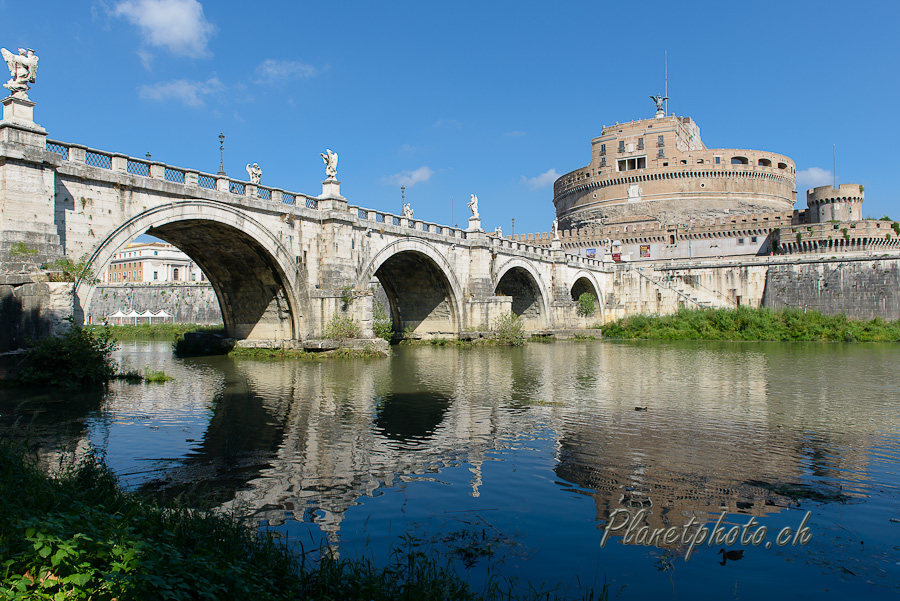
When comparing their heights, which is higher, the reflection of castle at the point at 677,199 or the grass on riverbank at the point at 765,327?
the reflection of castle at the point at 677,199

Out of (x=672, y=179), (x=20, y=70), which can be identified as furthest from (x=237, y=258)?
(x=672, y=179)

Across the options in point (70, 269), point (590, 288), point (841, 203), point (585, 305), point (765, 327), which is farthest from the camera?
point (841, 203)

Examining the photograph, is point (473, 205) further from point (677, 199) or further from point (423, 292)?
point (677, 199)

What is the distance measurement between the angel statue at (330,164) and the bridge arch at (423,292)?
A: 762 cm

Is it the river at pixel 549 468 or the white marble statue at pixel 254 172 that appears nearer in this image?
the river at pixel 549 468

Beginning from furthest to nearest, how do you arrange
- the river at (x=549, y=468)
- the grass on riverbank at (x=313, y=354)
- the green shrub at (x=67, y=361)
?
the grass on riverbank at (x=313, y=354) < the green shrub at (x=67, y=361) < the river at (x=549, y=468)

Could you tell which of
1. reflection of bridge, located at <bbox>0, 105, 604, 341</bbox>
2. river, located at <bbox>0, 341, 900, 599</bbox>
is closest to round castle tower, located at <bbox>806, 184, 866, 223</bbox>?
reflection of bridge, located at <bbox>0, 105, 604, 341</bbox>

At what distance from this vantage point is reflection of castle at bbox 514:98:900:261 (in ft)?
216

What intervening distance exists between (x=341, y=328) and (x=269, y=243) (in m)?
4.54

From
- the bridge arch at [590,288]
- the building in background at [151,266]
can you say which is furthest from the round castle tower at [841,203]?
the building in background at [151,266]

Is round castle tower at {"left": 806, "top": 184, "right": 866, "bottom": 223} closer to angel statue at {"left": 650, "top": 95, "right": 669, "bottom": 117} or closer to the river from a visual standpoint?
angel statue at {"left": 650, "top": 95, "right": 669, "bottom": 117}

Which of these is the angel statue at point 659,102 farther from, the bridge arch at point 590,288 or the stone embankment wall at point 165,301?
the stone embankment wall at point 165,301

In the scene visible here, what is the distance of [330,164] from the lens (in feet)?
88.7

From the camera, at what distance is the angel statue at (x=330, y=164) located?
26734 mm
